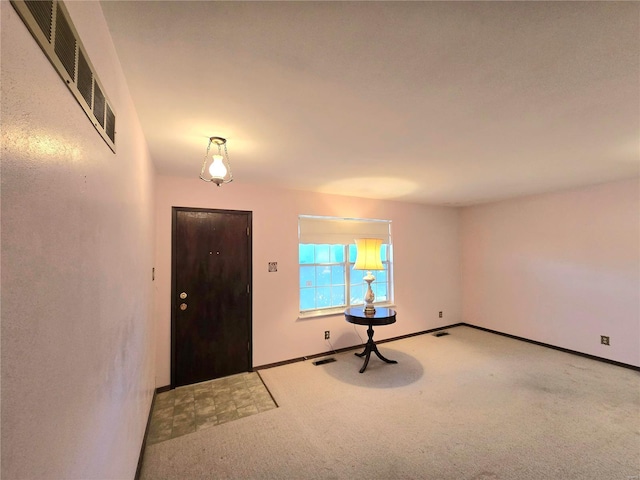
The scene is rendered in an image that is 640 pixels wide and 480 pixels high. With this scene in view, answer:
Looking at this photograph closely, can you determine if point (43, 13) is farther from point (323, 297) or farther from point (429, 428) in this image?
point (323, 297)

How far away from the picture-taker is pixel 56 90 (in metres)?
0.68

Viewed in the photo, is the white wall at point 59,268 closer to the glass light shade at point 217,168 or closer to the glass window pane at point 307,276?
the glass light shade at point 217,168

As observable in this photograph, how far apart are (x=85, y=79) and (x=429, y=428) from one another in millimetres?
2960

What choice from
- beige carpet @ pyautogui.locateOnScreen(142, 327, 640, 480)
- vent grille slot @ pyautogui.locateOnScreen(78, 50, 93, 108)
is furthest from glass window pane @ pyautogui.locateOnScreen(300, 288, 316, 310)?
vent grille slot @ pyautogui.locateOnScreen(78, 50, 93, 108)

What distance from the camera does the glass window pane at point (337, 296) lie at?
4062 millimetres

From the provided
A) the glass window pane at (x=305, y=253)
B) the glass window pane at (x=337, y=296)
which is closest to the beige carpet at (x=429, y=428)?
the glass window pane at (x=337, y=296)

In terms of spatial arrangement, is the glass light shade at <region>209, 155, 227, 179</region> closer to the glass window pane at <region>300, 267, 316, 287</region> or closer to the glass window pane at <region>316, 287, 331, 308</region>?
the glass window pane at <region>300, 267, 316, 287</region>

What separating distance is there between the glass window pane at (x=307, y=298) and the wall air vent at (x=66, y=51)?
3043 mm

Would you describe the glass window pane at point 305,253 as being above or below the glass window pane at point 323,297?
above

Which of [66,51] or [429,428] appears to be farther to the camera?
[429,428]

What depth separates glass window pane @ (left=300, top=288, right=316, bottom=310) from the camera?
12.5ft


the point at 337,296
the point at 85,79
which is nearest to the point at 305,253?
the point at 337,296

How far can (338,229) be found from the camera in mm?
4023

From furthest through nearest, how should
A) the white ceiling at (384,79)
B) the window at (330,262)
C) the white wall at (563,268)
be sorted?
the window at (330,262) → the white wall at (563,268) → the white ceiling at (384,79)
